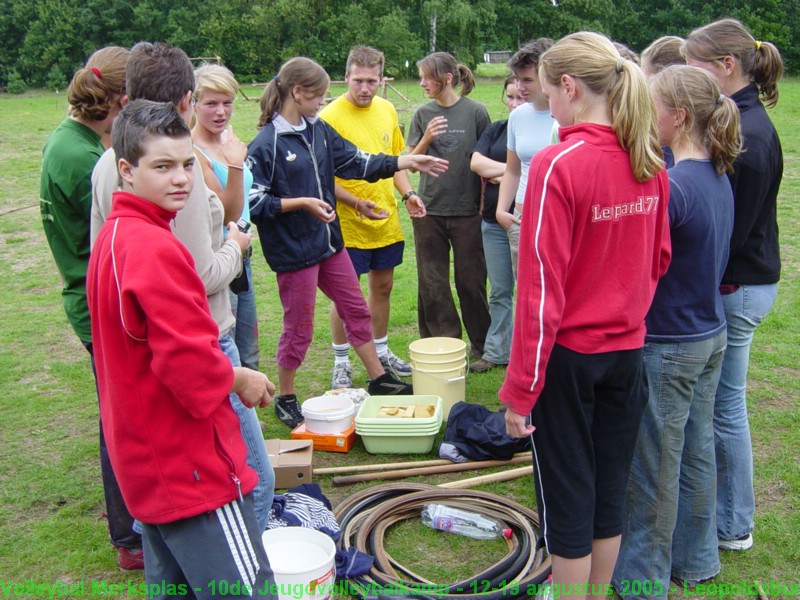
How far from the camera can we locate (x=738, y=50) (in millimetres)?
3367

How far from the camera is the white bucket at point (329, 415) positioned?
15.6 ft

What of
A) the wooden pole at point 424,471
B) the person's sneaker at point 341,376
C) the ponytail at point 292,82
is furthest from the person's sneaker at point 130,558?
the ponytail at point 292,82

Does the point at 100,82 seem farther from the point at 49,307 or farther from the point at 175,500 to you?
the point at 49,307

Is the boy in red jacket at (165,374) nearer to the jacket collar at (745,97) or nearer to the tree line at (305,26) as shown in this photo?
the jacket collar at (745,97)

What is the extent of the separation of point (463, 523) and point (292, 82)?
264 centimetres

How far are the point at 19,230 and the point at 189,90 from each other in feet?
29.3

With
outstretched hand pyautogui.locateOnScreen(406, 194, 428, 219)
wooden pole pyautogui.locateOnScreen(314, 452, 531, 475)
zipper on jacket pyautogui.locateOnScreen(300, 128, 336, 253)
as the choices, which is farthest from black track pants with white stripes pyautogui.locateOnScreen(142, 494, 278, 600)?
outstretched hand pyautogui.locateOnScreen(406, 194, 428, 219)

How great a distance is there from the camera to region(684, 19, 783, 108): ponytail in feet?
11.1

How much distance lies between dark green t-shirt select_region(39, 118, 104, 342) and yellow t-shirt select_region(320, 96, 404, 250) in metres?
2.44

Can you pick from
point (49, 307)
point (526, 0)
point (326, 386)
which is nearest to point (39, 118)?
point (49, 307)

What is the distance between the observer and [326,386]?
5742 millimetres

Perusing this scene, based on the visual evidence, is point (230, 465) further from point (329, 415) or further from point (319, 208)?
point (319, 208)

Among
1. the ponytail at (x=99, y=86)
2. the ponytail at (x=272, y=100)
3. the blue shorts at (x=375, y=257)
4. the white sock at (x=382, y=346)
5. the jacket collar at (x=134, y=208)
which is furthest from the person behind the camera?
the white sock at (x=382, y=346)

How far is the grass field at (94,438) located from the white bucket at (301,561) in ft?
1.69
